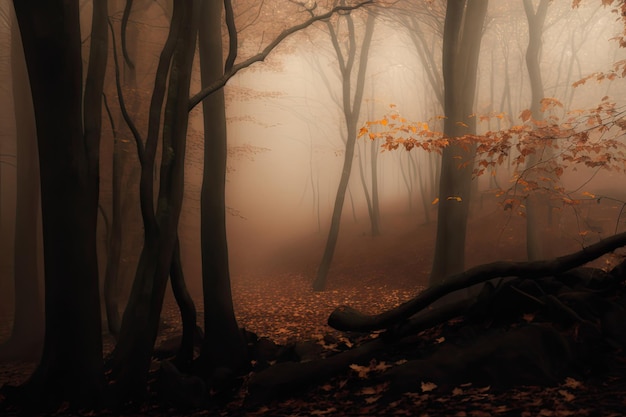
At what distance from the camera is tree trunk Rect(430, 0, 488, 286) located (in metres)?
9.52

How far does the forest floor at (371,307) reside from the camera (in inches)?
160

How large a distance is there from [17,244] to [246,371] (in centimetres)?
773

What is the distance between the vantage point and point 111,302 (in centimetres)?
1064

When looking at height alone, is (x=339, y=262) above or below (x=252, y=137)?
below

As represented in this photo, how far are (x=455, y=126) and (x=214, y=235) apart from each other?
5574 mm

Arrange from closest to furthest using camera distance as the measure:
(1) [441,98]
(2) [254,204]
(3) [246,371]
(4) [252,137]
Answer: (3) [246,371]
(1) [441,98]
(2) [254,204]
(4) [252,137]

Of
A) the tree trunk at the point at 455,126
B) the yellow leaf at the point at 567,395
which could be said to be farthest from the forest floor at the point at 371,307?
the tree trunk at the point at 455,126

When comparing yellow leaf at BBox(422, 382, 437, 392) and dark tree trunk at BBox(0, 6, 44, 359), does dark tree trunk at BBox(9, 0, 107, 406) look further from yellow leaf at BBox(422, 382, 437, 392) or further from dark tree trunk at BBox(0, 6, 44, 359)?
dark tree trunk at BBox(0, 6, 44, 359)

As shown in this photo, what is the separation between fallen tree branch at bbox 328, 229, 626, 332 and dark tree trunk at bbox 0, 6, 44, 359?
9326 mm

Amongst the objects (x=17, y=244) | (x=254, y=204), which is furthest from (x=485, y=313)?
(x=254, y=204)

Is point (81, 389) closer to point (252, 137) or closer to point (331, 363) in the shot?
point (331, 363)

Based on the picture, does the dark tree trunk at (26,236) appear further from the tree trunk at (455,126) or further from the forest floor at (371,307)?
the tree trunk at (455,126)

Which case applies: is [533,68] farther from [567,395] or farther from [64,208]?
[64,208]

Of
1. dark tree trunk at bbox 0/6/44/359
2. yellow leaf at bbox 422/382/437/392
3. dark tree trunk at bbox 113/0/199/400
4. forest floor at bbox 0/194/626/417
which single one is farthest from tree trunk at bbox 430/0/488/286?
dark tree trunk at bbox 0/6/44/359
